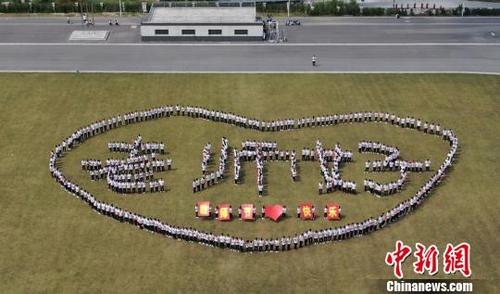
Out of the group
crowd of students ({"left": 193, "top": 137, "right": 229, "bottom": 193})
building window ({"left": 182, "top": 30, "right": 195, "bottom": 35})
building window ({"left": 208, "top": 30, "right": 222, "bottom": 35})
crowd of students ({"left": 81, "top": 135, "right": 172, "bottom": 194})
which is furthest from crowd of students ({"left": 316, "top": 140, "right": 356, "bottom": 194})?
building window ({"left": 182, "top": 30, "right": 195, "bottom": 35})

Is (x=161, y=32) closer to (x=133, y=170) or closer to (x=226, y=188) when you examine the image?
(x=133, y=170)

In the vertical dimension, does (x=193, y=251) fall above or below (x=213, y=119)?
below

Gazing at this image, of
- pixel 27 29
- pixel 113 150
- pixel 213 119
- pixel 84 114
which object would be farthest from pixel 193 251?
pixel 27 29

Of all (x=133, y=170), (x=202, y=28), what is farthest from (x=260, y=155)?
(x=202, y=28)

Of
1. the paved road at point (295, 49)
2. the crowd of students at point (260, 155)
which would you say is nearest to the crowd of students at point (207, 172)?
the crowd of students at point (260, 155)

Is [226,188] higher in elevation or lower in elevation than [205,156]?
lower

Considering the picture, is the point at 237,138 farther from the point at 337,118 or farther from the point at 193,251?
the point at 193,251
